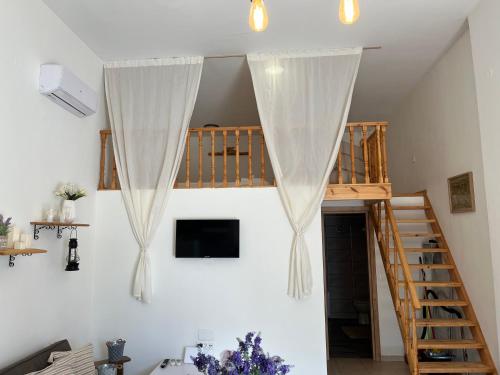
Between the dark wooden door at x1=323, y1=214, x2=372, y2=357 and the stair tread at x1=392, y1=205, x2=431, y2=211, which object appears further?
the dark wooden door at x1=323, y1=214, x2=372, y2=357

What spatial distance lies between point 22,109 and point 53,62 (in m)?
0.70

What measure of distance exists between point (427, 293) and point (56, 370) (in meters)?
4.61

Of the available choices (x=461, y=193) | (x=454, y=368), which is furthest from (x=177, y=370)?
(x=461, y=193)

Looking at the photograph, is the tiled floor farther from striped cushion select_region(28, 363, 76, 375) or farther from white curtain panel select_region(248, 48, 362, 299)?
striped cushion select_region(28, 363, 76, 375)

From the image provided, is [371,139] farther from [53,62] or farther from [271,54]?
[53,62]

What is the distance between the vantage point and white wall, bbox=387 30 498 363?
401 centimetres

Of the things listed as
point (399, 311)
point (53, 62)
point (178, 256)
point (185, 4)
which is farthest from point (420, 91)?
point (53, 62)

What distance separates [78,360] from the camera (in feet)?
10.1

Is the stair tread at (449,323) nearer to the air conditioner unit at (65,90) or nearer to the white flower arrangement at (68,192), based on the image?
the white flower arrangement at (68,192)

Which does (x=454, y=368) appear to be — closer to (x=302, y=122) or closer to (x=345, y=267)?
(x=302, y=122)

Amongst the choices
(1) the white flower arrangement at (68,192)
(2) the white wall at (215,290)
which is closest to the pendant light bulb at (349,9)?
(2) the white wall at (215,290)

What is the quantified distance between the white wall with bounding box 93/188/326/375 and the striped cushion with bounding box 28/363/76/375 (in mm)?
1253

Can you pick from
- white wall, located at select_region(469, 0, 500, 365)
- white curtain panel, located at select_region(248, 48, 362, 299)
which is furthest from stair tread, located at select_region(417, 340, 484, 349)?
white curtain panel, located at select_region(248, 48, 362, 299)

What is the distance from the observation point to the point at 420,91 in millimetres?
5777
